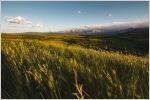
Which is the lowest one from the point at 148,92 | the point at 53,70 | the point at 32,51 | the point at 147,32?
the point at 148,92

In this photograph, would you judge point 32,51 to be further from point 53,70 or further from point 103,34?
point 103,34

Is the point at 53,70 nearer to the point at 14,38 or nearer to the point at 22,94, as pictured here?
the point at 22,94

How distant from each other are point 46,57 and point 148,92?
0.76 meters

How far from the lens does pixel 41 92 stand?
1.64 m

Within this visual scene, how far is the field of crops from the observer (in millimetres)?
1590

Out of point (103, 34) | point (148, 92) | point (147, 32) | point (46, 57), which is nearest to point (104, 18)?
point (103, 34)

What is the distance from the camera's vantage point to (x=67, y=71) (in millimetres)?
1701

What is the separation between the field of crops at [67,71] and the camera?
159 centimetres

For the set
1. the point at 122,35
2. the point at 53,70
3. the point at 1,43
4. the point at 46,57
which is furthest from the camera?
the point at 122,35

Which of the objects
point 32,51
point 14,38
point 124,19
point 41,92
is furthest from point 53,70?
point 124,19

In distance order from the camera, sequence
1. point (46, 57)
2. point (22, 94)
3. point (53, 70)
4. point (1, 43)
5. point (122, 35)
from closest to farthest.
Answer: point (22, 94) < point (53, 70) < point (46, 57) < point (1, 43) < point (122, 35)

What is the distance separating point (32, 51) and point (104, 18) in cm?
64

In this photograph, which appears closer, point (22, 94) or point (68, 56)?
point (22, 94)

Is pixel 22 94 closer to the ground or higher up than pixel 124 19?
closer to the ground
